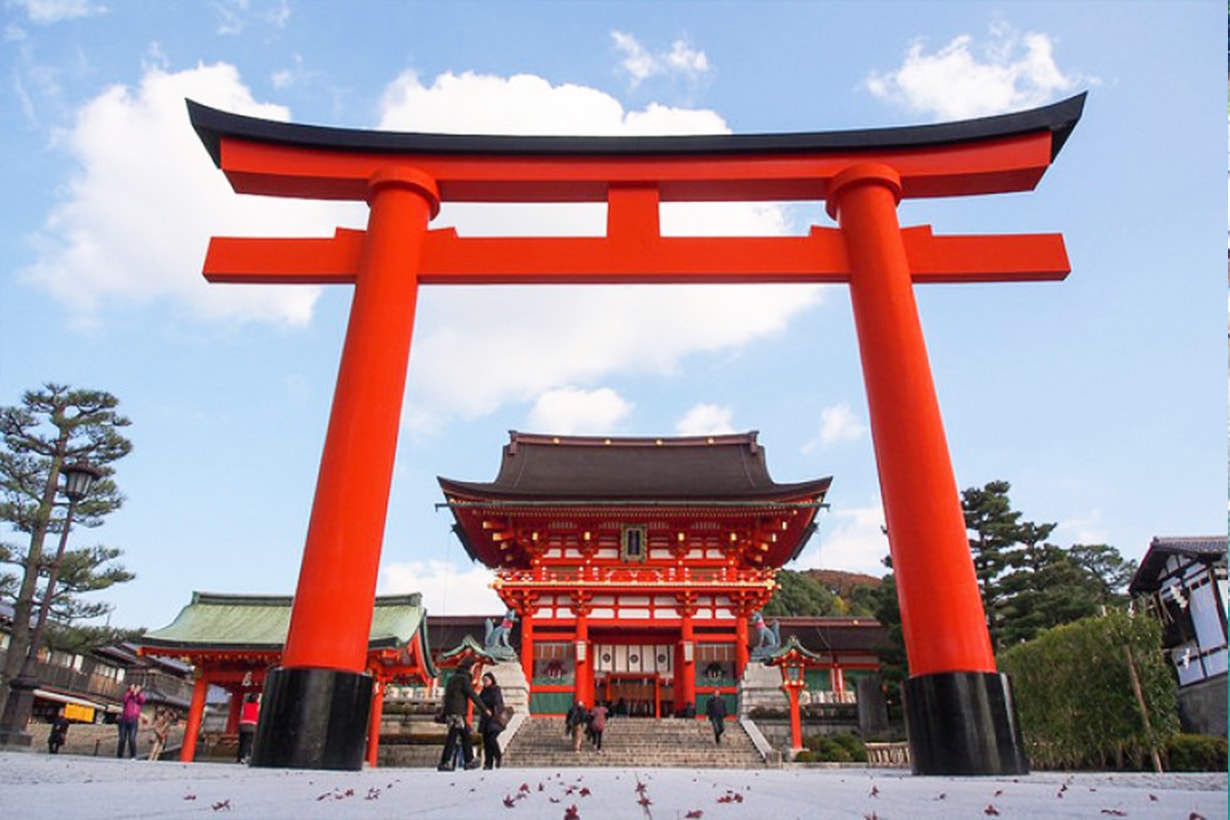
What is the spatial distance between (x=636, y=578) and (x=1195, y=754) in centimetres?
1187

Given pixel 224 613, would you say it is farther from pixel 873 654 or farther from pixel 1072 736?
pixel 873 654

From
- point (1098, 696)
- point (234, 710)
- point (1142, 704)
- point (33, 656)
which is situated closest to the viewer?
point (33, 656)

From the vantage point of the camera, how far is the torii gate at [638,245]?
6289 millimetres

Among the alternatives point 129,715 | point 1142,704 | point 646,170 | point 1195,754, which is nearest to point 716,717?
point 1142,704

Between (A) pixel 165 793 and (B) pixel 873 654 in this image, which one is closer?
(A) pixel 165 793

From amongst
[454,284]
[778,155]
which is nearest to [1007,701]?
[778,155]

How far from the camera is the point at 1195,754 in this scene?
1220 cm

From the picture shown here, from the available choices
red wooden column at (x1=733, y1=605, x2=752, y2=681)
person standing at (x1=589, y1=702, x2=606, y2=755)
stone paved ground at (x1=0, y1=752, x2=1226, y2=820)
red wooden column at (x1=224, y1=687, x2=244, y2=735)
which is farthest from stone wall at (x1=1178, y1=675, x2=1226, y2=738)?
red wooden column at (x1=224, y1=687, x2=244, y2=735)

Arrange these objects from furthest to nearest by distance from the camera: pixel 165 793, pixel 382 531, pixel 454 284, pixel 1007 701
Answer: pixel 454 284
pixel 382 531
pixel 1007 701
pixel 165 793

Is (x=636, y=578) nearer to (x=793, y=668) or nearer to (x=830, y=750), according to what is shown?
(x=793, y=668)

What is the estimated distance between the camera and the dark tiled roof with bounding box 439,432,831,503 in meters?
20.5

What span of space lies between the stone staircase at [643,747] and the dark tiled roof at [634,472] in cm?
561

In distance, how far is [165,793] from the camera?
10.3ft

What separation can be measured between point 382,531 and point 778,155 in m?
5.30
